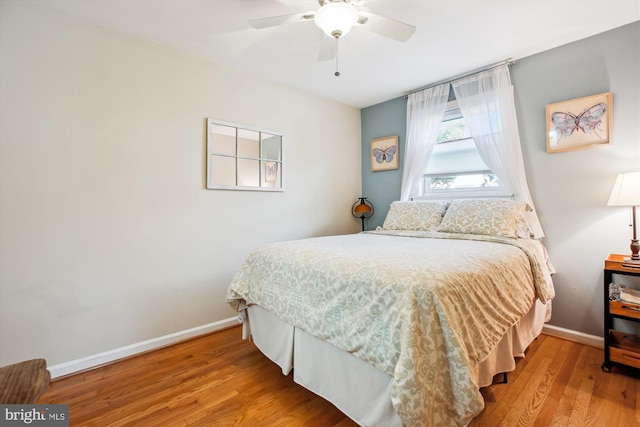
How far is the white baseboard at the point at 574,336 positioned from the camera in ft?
7.27

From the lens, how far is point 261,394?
169cm

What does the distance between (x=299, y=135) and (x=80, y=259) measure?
89.8 inches

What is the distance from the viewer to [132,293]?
2213 mm

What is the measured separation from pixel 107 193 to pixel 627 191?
354cm

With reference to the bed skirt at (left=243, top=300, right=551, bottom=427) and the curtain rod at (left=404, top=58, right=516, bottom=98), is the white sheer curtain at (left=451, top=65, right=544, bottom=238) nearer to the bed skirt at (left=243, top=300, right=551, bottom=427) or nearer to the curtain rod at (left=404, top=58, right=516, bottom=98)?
the curtain rod at (left=404, top=58, right=516, bottom=98)

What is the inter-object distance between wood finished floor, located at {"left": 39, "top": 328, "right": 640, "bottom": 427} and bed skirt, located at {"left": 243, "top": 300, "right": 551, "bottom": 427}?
15 centimetres

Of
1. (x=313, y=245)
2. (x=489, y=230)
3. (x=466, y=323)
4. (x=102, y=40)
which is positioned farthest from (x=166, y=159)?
(x=489, y=230)

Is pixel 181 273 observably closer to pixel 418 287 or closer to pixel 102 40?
pixel 102 40

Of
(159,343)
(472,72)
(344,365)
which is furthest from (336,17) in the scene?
(159,343)

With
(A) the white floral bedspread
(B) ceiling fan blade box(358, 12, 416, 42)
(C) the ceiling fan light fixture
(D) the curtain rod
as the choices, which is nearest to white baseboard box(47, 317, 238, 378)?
(A) the white floral bedspread

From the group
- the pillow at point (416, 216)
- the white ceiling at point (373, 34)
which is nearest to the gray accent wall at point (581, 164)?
the white ceiling at point (373, 34)

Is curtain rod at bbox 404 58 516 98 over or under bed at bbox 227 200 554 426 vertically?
over

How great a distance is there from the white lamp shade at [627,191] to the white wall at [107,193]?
276 centimetres

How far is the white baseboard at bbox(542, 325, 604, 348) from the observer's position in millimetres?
2215
